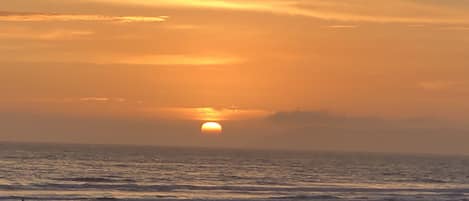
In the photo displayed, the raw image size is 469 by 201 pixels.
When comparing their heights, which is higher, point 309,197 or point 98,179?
point 98,179

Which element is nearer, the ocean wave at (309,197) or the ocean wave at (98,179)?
the ocean wave at (309,197)

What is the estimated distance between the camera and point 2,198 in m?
47.9

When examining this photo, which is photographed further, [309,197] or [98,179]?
[98,179]

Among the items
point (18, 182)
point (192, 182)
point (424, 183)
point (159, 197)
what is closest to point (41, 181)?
point (18, 182)

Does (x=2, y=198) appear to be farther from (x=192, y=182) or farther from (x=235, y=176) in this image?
(x=235, y=176)

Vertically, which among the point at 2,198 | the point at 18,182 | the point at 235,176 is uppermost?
the point at 235,176

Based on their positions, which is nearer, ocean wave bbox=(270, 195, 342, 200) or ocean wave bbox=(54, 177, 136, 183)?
ocean wave bbox=(270, 195, 342, 200)

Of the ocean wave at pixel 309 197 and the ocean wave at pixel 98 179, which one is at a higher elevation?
the ocean wave at pixel 98 179

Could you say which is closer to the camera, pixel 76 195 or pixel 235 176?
pixel 76 195

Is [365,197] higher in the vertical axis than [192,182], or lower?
lower

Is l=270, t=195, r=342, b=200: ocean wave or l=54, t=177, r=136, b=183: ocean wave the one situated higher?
l=54, t=177, r=136, b=183: ocean wave

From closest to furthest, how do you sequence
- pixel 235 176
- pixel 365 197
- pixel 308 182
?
pixel 365 197, pixel 308 182, pixel 235 176

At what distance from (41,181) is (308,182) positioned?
2193 centimetres

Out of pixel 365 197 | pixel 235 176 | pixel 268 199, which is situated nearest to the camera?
pixel 268 199
